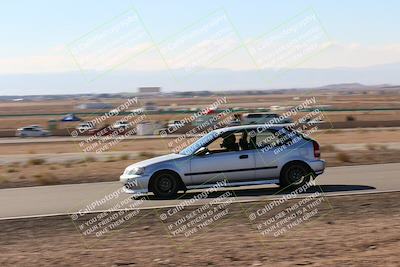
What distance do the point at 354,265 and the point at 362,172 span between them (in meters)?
11.4

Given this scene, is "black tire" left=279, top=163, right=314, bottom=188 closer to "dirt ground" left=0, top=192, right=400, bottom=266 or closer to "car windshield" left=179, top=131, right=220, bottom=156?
"car windshield" left=179, top=131, right=220, bottom=156

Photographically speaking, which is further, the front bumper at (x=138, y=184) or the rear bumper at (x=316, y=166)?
the rear bumper at (x=316, y=166)

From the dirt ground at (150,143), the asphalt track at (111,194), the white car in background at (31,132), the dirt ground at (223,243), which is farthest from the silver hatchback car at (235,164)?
the white car in background at (31,132)

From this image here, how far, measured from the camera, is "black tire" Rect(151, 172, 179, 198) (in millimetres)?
13539

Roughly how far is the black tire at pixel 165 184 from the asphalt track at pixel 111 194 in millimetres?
225

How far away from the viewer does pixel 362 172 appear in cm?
1777

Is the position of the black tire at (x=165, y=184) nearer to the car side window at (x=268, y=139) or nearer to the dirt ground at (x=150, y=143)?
the car side window at (x=268, y=139)

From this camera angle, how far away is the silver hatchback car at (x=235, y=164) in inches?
534

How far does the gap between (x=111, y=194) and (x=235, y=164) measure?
295cm

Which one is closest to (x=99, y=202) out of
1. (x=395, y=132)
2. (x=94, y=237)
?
(x=94, y=237)

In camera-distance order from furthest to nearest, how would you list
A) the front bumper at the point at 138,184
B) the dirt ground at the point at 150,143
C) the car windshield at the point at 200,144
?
the dirt ground at the point at 150,143 < the car windshield at the point at 200,144 < the front bumper at the point at 138,184

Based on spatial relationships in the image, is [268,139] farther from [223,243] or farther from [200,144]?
[223,243]

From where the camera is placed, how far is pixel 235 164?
1368 cm

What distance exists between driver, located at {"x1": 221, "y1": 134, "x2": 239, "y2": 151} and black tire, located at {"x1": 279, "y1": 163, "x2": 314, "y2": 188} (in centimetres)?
119
